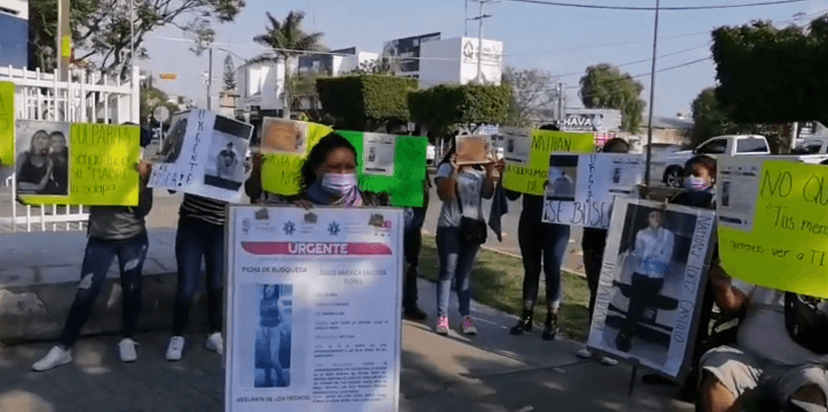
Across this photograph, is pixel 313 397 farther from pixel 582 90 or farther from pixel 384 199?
pixel 582 90

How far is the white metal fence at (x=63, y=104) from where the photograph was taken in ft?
27.6

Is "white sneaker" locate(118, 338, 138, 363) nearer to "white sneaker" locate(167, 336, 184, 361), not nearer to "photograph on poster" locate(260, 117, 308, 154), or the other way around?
"white sneaker" locate(167, 336, 184, 361)

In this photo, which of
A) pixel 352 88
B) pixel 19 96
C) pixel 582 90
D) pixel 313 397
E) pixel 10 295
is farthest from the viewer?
pixel 582 90

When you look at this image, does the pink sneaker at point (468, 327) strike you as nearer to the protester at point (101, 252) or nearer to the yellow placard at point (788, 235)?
the protester at point (101, 252)

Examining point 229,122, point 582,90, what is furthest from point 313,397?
Answer: point 582,90

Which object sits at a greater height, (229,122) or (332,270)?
(229,122)

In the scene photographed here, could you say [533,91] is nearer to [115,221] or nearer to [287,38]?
[287,38]

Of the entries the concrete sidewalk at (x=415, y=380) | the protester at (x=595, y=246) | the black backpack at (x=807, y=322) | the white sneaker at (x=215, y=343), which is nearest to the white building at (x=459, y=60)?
the protester at (x=595, y=246)

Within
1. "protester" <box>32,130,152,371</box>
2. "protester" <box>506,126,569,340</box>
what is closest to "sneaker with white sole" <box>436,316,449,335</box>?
"protester" <box>506,126,569,340</box>

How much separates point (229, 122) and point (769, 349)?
10.6 feet

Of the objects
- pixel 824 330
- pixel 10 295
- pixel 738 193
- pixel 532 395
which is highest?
pixel 738 193

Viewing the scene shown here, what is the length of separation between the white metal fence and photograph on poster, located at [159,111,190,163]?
3.79m

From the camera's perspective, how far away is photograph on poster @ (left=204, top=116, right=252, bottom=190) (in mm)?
5012

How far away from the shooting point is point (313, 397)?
3.68 metres
